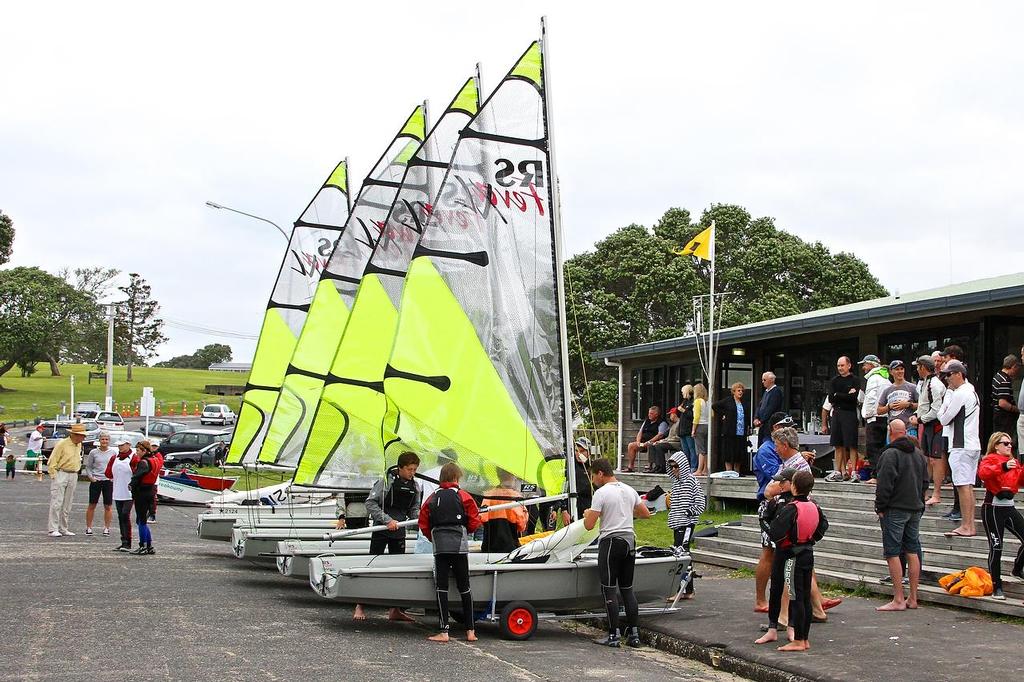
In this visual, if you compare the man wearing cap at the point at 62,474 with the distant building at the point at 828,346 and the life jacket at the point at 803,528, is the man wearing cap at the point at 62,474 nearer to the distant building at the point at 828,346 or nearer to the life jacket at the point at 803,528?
the distant building at the point at 828,346

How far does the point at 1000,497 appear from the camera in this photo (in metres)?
10.5

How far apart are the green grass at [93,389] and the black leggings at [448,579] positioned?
73.9 meters

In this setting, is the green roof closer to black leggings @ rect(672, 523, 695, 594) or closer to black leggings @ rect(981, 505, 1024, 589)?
black leggings @ rect(981, 505, 1024, 589)

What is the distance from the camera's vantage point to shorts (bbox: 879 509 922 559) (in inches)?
417

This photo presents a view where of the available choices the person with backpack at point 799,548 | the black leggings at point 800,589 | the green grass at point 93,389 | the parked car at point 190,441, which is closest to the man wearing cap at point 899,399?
the person with backpack at point 799,548

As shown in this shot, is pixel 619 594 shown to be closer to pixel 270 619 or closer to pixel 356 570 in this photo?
pixel 356 570

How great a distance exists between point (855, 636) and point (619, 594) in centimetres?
227

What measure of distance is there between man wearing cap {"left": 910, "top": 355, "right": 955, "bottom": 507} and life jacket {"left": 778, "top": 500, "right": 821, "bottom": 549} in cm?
436

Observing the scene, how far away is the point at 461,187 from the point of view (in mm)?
12008

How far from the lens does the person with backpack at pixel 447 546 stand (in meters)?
10.3

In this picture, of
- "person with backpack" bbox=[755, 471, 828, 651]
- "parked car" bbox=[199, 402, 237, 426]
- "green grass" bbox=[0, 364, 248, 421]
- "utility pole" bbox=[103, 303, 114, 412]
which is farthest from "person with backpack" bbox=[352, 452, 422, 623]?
"green grass" bbox=[0, 364, 248, 421]

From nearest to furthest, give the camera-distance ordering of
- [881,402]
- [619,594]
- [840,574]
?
[619,594], [840,574], [881,402]

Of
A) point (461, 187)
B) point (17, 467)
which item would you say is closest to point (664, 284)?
point (17, 467)

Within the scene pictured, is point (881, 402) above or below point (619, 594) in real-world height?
above
